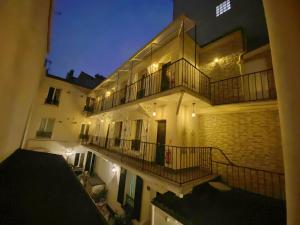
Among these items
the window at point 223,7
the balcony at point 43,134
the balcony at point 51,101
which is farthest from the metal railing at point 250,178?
the balcony at point 51,101

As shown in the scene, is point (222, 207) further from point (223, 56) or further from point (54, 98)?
point (54, 98)

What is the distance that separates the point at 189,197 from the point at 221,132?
364cm

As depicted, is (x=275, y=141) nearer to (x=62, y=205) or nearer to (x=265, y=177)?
(x=265, y=177)

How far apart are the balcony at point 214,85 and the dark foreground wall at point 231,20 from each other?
2.65m

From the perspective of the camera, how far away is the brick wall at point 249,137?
211 inches

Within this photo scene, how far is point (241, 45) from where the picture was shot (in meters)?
7.30

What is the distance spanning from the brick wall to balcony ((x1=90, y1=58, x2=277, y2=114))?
853 millimetres

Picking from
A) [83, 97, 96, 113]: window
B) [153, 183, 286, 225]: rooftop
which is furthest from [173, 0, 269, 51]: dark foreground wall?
[83, 97, 96, 113]: window

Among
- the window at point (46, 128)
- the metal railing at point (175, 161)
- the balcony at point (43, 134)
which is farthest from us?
the window at point (46, 128)

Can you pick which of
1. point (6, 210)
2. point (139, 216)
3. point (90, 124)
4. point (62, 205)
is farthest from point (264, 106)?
point (90, 124)

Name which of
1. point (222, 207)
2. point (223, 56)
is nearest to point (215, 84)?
point (223, 56)

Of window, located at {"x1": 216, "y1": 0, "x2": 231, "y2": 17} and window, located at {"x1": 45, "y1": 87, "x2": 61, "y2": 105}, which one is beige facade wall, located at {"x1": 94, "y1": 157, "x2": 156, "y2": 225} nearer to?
window, located at {"x1": 45, "y1": 87, "x2": 61, "y2": 105}

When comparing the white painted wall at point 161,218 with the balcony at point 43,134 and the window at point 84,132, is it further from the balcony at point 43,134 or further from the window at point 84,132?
Answer: the balcony at point 43,134

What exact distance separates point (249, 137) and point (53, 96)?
726 inches
